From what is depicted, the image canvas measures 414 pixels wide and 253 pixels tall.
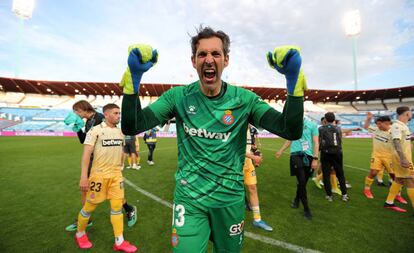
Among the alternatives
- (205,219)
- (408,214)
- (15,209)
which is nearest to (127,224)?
(15,209)

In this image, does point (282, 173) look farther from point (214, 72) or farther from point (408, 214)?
point (214, 72)

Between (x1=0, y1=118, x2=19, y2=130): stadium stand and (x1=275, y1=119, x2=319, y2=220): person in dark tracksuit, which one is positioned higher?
(x1=0, y1=118, x2=19, y2=130): stadium stand

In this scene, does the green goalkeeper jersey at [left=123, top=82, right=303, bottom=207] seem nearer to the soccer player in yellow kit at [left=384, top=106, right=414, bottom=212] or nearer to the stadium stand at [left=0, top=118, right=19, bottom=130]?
the soccer player in yellow kit at [left=384, top=106, right=414, bottom=212]

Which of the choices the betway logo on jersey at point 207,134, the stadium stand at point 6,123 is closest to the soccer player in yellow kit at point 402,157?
the betway logo on jersey at point 207,134

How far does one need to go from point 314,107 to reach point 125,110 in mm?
63683

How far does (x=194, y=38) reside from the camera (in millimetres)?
1918

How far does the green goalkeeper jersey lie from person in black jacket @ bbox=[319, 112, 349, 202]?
5265mm

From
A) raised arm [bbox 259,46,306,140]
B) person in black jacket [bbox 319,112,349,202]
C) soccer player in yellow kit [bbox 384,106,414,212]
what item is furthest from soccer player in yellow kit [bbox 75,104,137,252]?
soccer player in yellow kit [bbox 384,106,414,212]

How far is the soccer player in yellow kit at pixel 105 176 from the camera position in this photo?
3627 mm

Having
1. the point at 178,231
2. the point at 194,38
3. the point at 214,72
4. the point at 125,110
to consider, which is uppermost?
the point at 194,38

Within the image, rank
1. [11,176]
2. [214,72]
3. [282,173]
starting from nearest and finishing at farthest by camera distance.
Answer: [214,72] < [11,176] < [282,173]

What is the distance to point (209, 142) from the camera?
5.95ft

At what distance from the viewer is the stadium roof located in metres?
43.2

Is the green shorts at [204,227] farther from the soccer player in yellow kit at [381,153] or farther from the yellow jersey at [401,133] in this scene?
the soccer player in yellow kit at [381,153]
